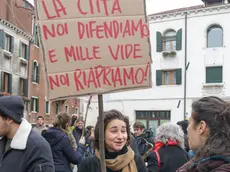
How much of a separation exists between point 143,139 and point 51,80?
4.61 metres

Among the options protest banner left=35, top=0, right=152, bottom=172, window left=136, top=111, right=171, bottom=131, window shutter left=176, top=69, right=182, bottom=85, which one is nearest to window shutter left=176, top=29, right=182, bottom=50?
window shutter left=176, top=69, right=182, bottom=85

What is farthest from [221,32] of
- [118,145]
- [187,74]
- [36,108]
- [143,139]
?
[118,145]

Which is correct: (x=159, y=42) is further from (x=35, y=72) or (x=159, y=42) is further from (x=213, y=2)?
(x=35, y=72)

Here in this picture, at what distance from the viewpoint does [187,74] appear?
23906mm

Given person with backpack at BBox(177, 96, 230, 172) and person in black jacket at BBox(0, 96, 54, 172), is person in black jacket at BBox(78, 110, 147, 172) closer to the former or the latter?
person in black jacket at BBox(0, 96, 54, 172)

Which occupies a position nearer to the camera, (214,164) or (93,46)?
(214,164)

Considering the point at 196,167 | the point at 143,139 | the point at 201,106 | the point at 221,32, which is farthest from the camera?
the point at 221,32

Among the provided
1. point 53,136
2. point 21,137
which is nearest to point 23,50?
point 53,136

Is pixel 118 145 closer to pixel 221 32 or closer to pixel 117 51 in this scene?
pixel 117 51

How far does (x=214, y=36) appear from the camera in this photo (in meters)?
23.5

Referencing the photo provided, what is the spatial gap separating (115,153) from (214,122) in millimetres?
1220

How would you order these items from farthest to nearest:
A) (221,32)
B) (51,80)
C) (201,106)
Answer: (221,32), (51,80), (201,106)

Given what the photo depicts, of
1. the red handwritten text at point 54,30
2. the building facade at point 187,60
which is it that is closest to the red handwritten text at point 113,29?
the red handwritten text at point 54,30

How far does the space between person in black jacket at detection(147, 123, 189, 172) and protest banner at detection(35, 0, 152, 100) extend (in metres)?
1.79
